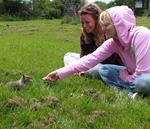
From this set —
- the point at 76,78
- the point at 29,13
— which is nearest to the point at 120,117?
the point at 76,78

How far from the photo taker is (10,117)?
16.7ft

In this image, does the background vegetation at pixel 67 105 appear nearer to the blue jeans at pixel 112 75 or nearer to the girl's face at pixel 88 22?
the blue jeans at pixel 112 75

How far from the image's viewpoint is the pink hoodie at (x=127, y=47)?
20.0 feet

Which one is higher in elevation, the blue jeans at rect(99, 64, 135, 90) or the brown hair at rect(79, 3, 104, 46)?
the brown hair at rect(79, 3, 104, 46)

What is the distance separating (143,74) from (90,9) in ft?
5.01

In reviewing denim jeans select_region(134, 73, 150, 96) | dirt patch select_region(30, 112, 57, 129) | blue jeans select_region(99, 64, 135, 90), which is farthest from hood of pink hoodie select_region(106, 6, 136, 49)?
dirt patch select_region(30, 112, 57, 129)

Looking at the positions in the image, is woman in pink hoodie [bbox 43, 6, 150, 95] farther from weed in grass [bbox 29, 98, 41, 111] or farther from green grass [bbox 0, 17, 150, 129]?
weed in grass [bbox 29, 98, 41, 111]

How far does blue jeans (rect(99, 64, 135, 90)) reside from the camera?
6.79 meters

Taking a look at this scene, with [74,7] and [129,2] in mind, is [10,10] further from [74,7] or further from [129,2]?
[129,2]

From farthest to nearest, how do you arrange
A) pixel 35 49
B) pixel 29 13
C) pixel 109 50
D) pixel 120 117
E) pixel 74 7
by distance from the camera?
1. pixel 29 13
2. pixel 74 7
3. pixel 35 49
4. pixel 109 50
5. pixel 120 117

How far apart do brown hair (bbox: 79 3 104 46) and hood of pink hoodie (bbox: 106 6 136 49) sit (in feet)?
2.97

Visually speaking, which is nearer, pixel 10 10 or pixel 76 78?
pixel 76 78

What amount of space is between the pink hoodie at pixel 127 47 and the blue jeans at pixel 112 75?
0.51 feet

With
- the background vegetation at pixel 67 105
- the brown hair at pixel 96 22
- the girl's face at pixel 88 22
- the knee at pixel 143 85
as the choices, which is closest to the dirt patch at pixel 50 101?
the background vegetation at pixel 67 105
